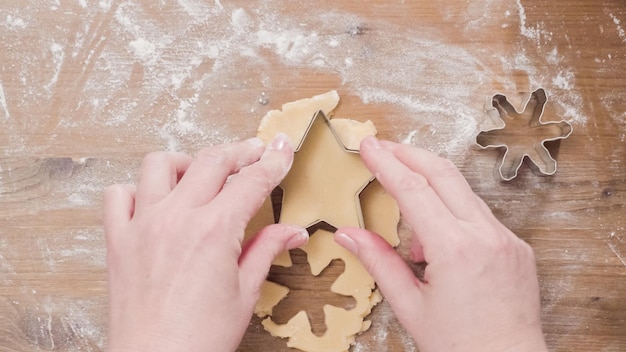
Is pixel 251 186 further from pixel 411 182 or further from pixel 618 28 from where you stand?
pixel 618 28

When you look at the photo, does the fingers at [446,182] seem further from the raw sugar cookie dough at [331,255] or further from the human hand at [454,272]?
the raw sugar cookie dough at [331,255]

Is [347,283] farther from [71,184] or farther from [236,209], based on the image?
[71,184]

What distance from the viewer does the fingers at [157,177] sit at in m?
0.89

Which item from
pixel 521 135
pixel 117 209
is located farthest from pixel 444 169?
pixel 117 209

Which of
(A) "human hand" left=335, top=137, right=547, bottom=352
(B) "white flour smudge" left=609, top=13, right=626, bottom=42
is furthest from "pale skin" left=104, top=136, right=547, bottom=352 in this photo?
(B) "white flour smudge" left=609, top=13, right=626, bottom=42

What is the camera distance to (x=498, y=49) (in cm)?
109

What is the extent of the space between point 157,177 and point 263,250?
0.20 meters

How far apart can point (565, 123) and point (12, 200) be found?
1.02 metres

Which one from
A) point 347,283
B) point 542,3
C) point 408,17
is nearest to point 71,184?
point 347,283

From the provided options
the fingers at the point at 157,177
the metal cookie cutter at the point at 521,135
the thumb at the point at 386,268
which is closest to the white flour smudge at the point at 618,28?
the metal cookie cutter at the point at 521,135

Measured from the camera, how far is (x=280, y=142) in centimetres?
100

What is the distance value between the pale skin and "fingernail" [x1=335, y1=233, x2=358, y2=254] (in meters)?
0.03

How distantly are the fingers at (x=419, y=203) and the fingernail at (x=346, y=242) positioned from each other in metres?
0.11

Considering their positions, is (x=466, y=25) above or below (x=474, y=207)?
above
